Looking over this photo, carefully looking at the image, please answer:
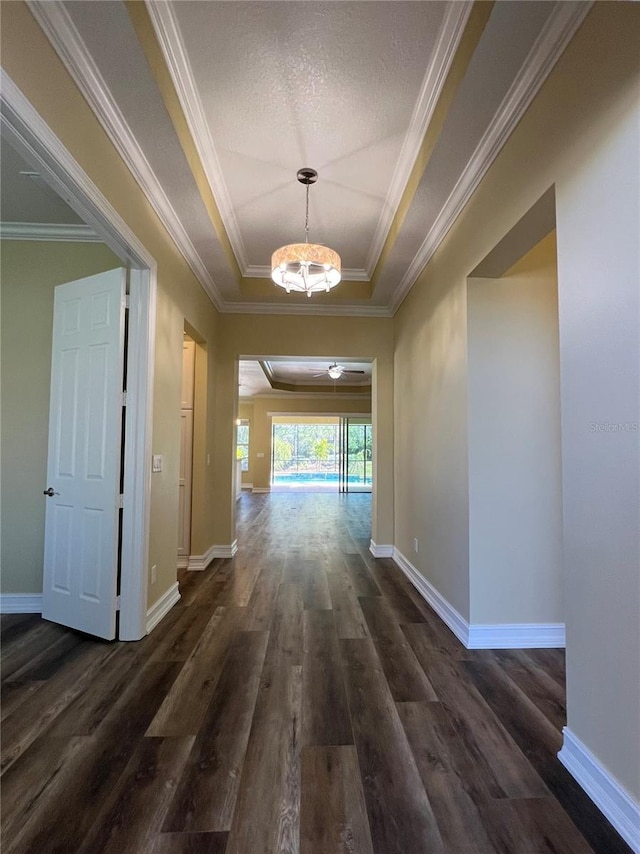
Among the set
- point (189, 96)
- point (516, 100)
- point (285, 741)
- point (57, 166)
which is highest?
point (189, 96)

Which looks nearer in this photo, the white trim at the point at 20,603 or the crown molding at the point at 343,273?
the white trim at the point at 20,603

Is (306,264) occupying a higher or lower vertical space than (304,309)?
lower

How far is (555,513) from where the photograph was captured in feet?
8.30

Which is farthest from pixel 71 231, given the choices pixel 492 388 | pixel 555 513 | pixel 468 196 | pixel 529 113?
pixel 555 513

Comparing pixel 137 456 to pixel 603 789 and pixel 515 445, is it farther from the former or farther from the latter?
pixel 603 789

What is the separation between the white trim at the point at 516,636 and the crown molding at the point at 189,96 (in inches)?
137

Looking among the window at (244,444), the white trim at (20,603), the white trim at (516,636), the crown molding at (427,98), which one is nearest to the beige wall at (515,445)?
the white trim at (516,636)

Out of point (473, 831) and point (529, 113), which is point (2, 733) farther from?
point (529, 113)

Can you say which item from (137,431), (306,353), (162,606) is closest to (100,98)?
(137,431)

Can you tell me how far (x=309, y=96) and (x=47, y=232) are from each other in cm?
235

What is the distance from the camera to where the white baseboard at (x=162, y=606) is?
9.09ft

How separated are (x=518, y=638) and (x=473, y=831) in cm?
144

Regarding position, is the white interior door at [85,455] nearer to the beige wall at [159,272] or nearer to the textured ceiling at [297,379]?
the beige wall at [159,272]

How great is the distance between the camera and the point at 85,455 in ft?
8.80
